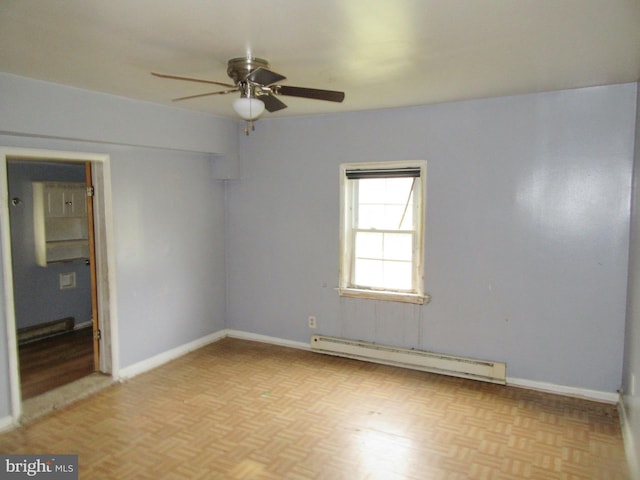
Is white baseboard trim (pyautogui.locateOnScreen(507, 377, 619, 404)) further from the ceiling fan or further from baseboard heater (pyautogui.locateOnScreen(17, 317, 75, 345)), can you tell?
baseboard heater (pyautogui.locateOnScreen(17, 317, 75, 345))

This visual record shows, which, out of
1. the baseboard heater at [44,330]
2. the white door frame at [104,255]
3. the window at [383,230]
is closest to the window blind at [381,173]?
the window at [383,230]

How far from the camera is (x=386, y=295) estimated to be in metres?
4.43

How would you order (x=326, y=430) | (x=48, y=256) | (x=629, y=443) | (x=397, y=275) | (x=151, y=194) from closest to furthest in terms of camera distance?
1. (x=629, y=443)
2. (x=326, y=430)
3. (x=151, y=194)
4. (x=397, y=275)
5. (x=48, y=256)

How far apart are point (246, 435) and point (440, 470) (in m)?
1.36

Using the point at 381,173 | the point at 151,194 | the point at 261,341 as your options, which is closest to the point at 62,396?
the point at 151,194

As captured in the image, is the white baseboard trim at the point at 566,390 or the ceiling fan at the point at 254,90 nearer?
the ceiling fan at the point at 254,90

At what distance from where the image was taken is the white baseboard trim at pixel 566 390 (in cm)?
357

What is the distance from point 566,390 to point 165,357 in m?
3.85

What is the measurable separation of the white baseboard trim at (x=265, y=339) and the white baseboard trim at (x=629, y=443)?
290 centimetres

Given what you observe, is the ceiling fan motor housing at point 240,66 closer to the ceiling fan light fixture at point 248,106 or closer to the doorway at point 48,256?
the ceiling fan light fixture at point 248,106

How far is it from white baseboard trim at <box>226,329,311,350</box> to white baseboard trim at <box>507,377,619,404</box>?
85.2 inches

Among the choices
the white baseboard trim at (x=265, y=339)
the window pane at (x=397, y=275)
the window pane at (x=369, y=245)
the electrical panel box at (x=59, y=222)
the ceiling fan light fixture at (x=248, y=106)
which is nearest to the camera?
the ceiling fan light fixture at (x=248, y=106)

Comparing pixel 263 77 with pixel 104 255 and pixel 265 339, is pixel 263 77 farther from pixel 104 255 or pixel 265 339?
pixel 265 339

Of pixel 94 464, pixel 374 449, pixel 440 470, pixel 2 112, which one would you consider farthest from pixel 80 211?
pixel 440 470
